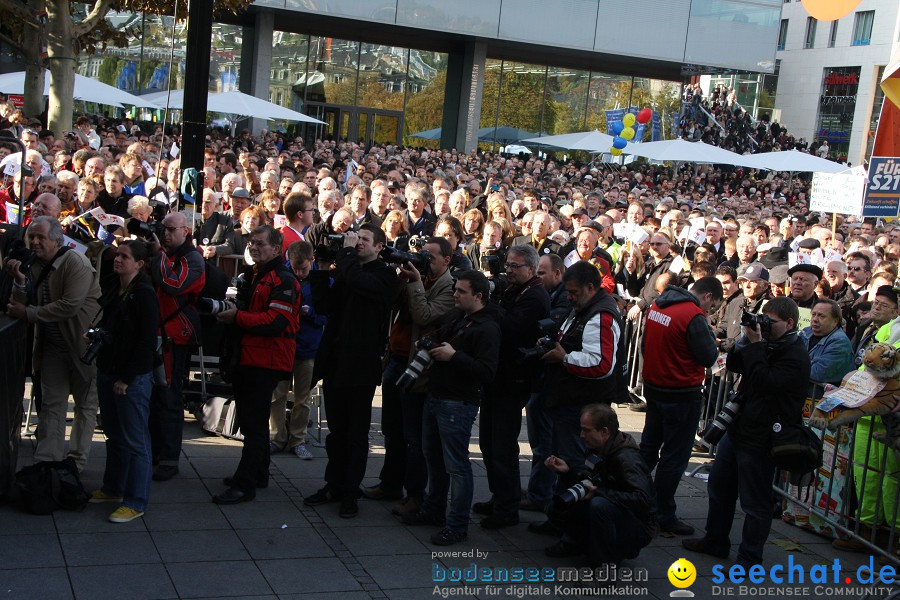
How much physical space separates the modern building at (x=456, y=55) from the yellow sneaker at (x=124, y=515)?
1055 inches

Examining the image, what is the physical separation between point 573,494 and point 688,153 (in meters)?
22.6

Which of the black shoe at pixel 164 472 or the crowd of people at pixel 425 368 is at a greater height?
the crowd of people at pixel 425 368

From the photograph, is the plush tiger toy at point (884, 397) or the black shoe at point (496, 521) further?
the black shoe at point (496, 521)

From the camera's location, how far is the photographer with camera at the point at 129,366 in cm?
576

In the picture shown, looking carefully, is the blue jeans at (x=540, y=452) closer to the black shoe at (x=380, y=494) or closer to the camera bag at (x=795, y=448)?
the black shoe at (x=380, y=494)

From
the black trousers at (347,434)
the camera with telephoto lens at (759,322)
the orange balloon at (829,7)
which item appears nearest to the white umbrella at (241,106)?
the orange balloon at (829,7)

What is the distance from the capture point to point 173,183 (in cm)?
1114

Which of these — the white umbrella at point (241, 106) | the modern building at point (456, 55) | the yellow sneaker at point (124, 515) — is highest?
the modern building at point (456, 55)

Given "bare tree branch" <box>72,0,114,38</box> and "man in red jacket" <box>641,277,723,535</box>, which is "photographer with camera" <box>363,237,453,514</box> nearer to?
"man in red jacket" <box>641,277,723,535</box>

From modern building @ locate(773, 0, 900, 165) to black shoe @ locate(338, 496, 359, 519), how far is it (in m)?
55.3

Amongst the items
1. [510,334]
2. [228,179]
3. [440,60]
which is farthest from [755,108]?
[510,334]

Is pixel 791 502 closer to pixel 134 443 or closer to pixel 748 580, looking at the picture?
pixel 748 580

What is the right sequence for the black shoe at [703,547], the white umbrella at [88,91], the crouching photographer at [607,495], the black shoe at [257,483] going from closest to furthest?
1. the crouching photographer at [607,495]
2. the black shoe at [703,547]
3. the black shoe at [257,483]
4. the white umbrella at [88,91]

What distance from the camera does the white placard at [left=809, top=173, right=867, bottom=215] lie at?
1216 cm
